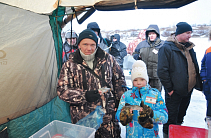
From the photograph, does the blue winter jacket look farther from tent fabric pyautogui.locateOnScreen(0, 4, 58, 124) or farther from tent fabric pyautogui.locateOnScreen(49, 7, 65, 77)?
tent fabric pyautogui.locateOnScreen(49, 7, 65, 77)

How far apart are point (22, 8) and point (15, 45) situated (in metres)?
0.48

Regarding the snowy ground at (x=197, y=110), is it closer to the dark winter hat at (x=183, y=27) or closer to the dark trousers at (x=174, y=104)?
the dark trousers at (x=174, y=104)

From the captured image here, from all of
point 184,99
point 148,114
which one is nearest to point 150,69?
point 184,99

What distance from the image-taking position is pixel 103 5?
1849mm

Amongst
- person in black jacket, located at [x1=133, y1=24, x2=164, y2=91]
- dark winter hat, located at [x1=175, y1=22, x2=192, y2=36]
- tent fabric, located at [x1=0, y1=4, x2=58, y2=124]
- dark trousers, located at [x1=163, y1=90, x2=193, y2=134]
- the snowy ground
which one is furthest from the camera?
person in black jacket, located at [x1=133, y1=24, x2=164, y2=91]

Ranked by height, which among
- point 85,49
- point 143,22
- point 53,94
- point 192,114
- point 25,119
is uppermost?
point 143,22

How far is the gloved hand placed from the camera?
1432mm

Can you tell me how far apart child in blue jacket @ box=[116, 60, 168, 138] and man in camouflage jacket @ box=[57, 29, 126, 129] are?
28 cm

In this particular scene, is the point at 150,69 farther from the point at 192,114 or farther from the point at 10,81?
the point at 10,81

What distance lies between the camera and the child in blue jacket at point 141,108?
4.17 feet

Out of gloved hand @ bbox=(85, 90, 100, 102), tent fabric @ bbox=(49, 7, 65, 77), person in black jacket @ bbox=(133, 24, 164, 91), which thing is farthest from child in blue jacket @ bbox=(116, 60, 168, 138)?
person in black jacket @ bbox=(133, 24, 164, 91)

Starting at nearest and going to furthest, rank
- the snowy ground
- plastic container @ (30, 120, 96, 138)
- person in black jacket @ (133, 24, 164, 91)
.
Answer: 1. plastic container @ (30, 120, 96, 138)
2. the snowy ground
3. person in black jacket @ (133, 24, 164, 91)

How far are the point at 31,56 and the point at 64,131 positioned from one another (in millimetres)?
1128

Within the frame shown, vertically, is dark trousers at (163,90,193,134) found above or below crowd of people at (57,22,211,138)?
below
